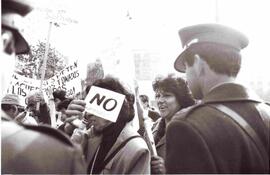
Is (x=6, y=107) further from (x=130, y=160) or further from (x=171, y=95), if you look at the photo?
(x=130, y=160)

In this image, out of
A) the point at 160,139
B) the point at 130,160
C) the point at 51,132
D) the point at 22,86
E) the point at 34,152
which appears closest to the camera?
the point at 34,152

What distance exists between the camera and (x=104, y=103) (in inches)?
150

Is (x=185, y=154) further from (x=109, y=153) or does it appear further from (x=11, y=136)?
(x=109, y=153)

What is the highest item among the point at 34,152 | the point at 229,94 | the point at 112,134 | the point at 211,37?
the point at 211,37

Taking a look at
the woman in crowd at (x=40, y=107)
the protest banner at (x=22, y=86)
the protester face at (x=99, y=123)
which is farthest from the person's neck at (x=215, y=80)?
the protest banner at (x=22, y=86)

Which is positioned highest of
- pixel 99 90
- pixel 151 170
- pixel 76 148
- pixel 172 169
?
pixel 99 90

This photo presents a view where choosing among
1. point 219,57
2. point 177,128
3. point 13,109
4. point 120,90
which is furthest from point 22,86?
point 177,128

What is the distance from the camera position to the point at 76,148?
2.12 meters

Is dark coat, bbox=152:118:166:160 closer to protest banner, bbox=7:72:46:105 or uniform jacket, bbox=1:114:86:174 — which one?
uniform jacket, bbox=1:114:86:174

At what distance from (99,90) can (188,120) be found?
1.48m

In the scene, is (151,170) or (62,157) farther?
(151,170)

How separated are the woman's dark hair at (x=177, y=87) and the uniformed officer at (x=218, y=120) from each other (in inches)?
53.9

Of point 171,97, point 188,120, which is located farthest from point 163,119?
point 188,120

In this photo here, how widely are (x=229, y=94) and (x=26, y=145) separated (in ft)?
4.14
